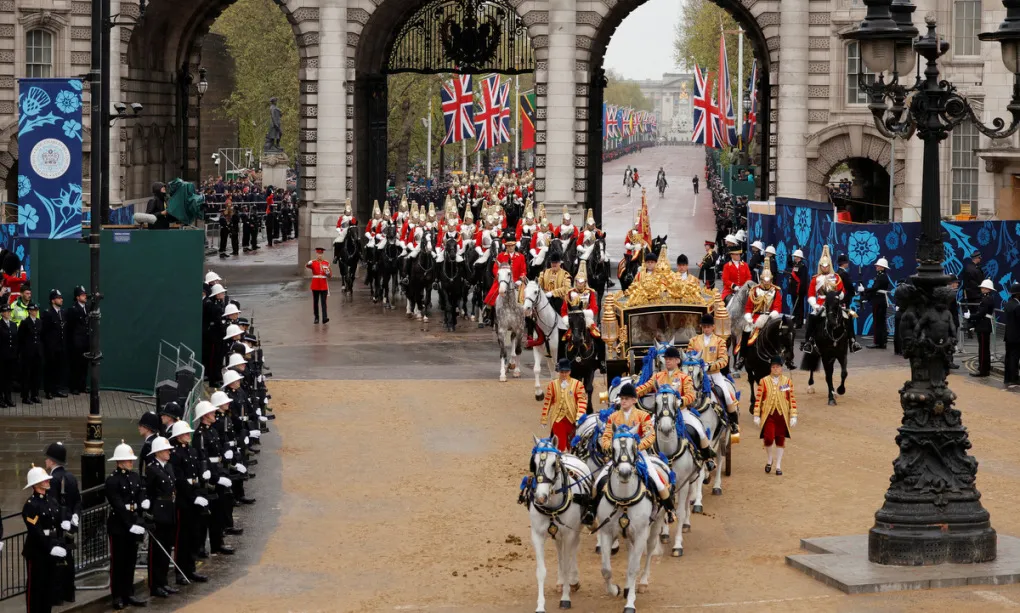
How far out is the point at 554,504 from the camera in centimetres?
1619

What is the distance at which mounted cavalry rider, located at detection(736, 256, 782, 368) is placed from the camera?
27359 mm

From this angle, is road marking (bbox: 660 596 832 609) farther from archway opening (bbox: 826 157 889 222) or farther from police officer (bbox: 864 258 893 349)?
archway opening (bbox: 826 157 889 222)

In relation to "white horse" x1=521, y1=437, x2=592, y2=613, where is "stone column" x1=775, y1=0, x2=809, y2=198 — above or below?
Answer: above

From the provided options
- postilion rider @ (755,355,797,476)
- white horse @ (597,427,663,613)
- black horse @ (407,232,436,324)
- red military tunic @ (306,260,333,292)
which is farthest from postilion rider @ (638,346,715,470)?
black horse @ (407,232,436,324)

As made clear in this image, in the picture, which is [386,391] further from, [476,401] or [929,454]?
[929,454]

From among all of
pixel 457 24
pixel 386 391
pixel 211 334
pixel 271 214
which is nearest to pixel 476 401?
pixel 386 391

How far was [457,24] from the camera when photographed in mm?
54531

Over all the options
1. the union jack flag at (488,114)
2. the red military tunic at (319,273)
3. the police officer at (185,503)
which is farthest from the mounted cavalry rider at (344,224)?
the police officer at (185,503)

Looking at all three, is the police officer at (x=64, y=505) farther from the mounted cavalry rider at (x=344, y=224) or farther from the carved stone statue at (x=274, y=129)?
the carved stone statue at (x=274, y=129)

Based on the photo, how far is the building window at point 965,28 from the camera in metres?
45.7

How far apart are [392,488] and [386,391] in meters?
7.69

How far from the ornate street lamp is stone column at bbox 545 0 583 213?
3090 cm

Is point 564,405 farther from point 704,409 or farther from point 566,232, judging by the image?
point 566,232

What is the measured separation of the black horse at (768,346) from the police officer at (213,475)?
410 inches
